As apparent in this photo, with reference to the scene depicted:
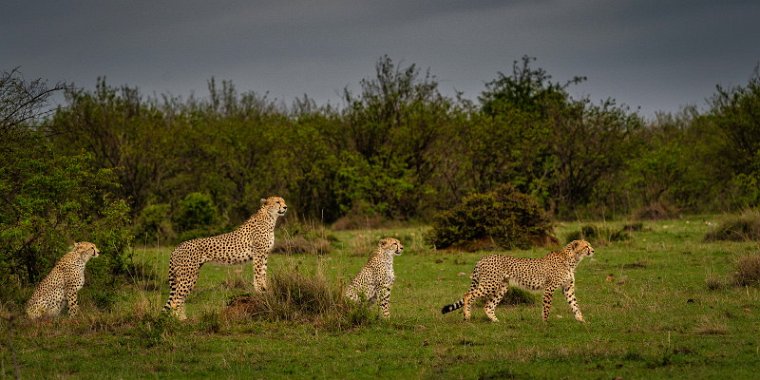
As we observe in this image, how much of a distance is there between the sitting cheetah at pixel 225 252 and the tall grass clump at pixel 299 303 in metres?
0.40

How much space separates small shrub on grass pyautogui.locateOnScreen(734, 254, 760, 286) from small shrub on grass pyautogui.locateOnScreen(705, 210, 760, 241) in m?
7.13

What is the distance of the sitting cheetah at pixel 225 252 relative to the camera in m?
13.8

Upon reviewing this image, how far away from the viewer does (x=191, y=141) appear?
1462 inches

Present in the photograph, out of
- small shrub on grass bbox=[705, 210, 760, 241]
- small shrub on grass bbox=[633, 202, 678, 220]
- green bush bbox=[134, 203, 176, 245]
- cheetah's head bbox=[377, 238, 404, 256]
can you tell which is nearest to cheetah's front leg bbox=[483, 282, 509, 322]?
cheetah's head bbox=[377, 238, 404, 256]

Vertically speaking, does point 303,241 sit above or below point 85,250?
below

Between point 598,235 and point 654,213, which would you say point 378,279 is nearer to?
point 598,235

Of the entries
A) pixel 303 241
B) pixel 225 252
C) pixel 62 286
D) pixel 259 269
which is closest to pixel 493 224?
pixel 303 241

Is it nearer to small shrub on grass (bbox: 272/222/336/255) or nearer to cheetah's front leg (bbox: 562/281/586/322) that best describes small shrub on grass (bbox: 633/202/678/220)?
small shrub on grass (bbox: 272/222/336/255)

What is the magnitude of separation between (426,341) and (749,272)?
669 cm

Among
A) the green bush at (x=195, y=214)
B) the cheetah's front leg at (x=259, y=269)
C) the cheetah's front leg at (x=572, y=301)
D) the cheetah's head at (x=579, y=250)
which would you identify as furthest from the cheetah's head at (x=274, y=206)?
the green bush at (x=195, y=214)

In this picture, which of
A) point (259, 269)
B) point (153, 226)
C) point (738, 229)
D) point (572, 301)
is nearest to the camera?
point (572, 301)

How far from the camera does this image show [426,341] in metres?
11.4

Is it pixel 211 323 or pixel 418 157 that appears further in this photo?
pixel 418 157

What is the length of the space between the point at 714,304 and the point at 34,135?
33.5 feet
